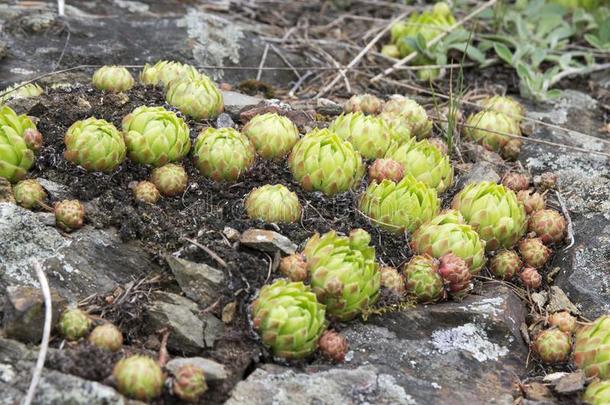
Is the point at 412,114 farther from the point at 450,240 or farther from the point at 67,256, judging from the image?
the point at 67,256

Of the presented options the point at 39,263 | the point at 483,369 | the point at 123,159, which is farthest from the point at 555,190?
the point at 39,263

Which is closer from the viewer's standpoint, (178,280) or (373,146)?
(178,280)

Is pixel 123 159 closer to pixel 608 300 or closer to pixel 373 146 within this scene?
pixel 373 146

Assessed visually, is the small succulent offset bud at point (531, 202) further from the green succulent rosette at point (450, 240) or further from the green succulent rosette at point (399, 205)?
the green succulent rosette at point (399, 205)

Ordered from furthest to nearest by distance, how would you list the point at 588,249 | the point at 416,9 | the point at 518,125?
the point at 416,9, the point at 518,125, the point at 588,249

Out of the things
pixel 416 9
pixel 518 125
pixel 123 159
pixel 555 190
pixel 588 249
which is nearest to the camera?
pixel 123 159
